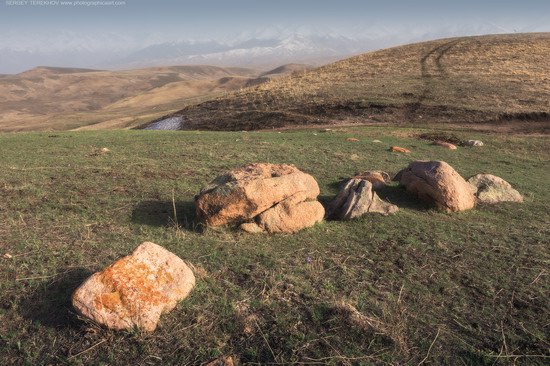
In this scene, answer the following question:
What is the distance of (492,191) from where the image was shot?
10.3m

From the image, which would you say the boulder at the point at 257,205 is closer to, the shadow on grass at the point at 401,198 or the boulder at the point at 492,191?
the shadow on grass at the point at 401,198

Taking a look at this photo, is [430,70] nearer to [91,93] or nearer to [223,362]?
[223,362]

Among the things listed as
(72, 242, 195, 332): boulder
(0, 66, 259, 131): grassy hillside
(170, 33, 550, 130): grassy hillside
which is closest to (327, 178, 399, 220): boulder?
(72, 242, 195, 332): boulder

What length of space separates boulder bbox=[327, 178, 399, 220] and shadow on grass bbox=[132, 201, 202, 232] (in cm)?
313

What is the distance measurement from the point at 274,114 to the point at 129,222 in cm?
2577

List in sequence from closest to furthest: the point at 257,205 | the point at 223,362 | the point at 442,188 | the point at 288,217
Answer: the point at 223,362
the point at 257,205
the point at 288,217
the point at 442,188

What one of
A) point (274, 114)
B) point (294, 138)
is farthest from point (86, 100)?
point (294, 138)

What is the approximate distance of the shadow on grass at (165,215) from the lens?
8.18 m

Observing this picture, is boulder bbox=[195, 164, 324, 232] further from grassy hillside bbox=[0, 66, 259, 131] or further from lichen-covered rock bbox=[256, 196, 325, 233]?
grassy hillside bbox=[0, 66, 259, 131]

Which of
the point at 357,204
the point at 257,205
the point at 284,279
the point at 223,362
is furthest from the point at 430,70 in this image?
the point at 223,362

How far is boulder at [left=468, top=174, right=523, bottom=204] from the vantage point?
33.3ft

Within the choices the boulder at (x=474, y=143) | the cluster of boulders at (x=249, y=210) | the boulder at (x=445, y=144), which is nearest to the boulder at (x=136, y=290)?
the cluster of boulders at (x=249, y=210)

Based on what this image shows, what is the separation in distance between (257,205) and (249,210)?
0.63 feet

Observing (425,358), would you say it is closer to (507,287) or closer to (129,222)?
(507,287)
